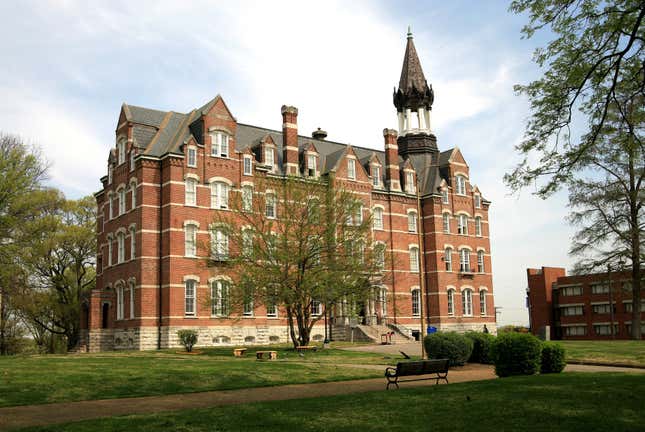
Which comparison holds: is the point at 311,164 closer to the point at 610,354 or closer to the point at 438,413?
the point at 610,354

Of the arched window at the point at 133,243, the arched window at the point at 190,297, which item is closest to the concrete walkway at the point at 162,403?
the arched window at the point at 190,297

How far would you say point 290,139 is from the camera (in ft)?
163

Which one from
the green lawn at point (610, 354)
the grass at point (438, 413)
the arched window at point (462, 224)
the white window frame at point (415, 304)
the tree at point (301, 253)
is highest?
the arched window at point (462, 224)

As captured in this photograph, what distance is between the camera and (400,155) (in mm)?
63438

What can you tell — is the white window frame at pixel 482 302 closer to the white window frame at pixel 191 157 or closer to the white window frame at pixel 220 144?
the white window frame at pixel 220 144

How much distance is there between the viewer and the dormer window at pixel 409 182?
190 feet

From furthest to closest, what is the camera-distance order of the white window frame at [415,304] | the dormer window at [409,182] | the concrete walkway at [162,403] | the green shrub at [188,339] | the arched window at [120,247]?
1. the dormer window at [409,182]
2. the white window frame at [415,304]
3. the arched window at [120,247]
4. the green shrub at [188,339]
5. the concrete walkway at [162,403]

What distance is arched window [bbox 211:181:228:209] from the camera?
44312 mm

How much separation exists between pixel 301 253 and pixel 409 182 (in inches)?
1012

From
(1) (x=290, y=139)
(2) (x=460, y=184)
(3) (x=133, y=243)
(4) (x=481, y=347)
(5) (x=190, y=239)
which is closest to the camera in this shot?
(4) (x=481, y=347)

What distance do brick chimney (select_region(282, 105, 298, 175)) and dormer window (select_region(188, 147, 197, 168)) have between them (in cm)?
802

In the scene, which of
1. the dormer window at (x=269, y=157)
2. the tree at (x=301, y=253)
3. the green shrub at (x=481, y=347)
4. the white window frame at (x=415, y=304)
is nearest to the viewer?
the green shrub at (x=481, y=347)

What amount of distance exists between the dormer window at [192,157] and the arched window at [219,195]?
76.9 inches

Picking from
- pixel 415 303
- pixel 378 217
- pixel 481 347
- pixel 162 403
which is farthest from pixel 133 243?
pixel 162 403
